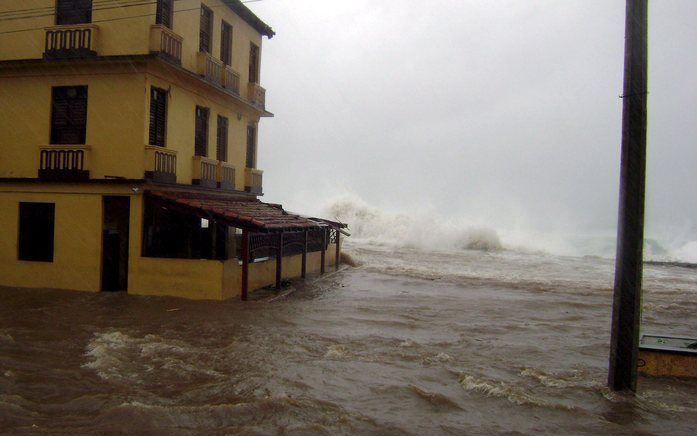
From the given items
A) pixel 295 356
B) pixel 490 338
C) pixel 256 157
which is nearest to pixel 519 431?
pixel 295 356

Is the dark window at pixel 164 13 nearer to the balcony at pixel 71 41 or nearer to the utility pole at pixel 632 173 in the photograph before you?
the balcony at pixel 71 41

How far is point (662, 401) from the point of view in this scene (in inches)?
302

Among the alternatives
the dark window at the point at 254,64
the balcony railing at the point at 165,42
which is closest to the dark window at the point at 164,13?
the balcony railing at the point at 165,42

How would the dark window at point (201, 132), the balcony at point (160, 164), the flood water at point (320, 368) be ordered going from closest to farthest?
1. the flood water at point (320, 368)
2. the balcony at point (160, 164)
3. the dark window at point (201, 132)

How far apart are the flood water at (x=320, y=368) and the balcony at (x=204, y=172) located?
14.8 feet

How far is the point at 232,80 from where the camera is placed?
19375 millimetres

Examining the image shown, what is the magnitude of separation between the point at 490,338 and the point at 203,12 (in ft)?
44.4

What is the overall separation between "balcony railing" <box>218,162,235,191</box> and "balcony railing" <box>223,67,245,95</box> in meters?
2.59

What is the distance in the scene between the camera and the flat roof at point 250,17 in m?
19.4

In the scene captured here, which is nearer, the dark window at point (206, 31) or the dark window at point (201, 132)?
the dark window at point (206, 31)

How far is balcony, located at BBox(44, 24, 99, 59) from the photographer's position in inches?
599

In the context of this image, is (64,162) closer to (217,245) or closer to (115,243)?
(115,243)

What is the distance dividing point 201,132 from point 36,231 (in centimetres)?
576

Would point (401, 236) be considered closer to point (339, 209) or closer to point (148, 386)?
point (339, 209)
